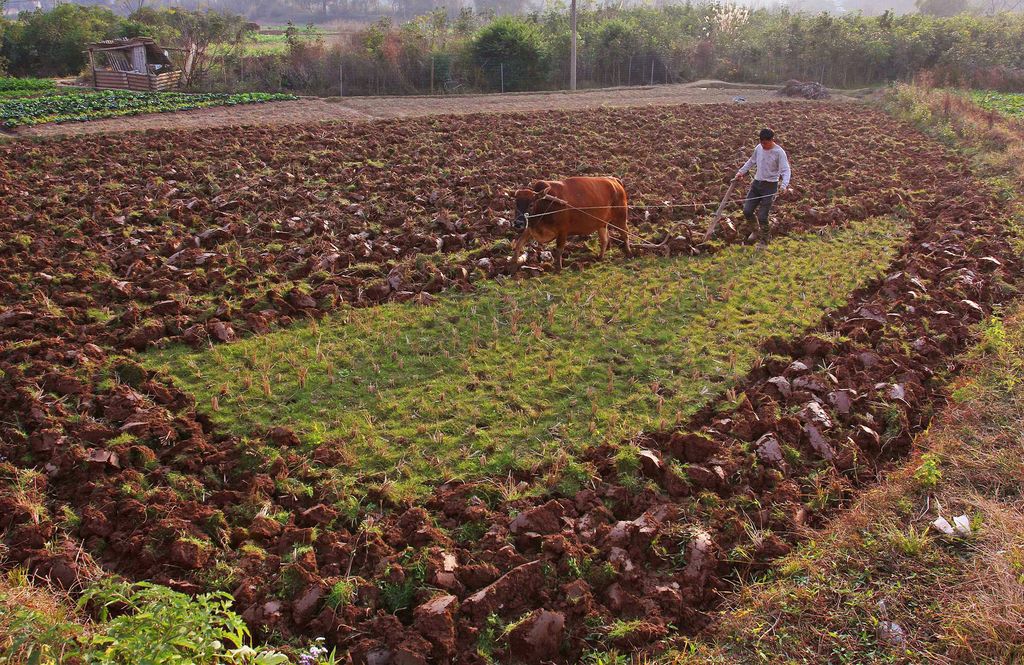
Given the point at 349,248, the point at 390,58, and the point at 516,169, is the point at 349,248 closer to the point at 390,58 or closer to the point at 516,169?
the point at 516,169

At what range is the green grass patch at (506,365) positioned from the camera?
19.6 ft

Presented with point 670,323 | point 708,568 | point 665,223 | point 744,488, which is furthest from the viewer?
point 665,223

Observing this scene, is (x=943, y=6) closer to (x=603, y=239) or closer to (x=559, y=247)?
(x=603, y=239)

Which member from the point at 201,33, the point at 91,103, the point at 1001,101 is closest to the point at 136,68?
the point at 201,33

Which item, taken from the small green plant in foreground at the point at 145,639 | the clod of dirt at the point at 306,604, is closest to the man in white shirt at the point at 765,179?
the clod of dirt at the point at 306,604

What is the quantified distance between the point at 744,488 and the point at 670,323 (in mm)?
3055

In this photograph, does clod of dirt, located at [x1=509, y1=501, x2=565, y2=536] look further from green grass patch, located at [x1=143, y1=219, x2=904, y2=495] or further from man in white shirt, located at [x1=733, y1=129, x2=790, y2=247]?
man in white shirt, located at [x1=733, y1=129, x2=790, y2=247]

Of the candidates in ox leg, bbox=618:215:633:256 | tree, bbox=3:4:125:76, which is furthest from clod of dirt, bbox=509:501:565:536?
tree, bbox=3:4:125:76

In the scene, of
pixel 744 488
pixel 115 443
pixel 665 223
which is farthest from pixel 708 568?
pixel 665 223

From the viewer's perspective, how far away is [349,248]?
9.97 metres

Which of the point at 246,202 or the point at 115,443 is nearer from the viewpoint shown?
the point at 115,443

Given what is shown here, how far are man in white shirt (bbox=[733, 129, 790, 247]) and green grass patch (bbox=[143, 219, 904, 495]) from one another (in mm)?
1816

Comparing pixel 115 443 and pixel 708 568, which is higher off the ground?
pixel 115 443

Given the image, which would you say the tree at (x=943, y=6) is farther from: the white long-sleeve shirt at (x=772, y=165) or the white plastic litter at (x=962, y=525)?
the white plastic litter at (x=962, y=525)
